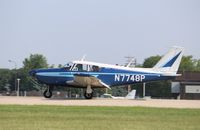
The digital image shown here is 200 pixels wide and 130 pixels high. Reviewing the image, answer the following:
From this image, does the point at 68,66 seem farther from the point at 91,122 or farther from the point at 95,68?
the point at 91,122

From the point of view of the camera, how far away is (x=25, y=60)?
360 ft

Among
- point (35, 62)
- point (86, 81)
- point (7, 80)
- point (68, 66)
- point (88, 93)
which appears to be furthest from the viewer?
point (7, 80)

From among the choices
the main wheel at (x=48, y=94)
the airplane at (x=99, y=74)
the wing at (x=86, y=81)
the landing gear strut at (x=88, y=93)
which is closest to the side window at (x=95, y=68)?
the airplane at (x=99, y=74)

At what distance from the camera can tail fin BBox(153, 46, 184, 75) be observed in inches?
1428

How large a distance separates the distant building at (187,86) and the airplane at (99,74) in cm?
2531

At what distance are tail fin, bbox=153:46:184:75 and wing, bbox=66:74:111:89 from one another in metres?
3.91

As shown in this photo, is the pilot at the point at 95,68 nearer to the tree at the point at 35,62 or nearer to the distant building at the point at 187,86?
the distant building at the point at 187,86

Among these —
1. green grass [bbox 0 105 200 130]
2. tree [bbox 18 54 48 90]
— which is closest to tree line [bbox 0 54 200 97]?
tree [bbox 18 54 48 90]

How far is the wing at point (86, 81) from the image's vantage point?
1373 inches

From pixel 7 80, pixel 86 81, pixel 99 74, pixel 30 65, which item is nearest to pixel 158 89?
pixel 30 65

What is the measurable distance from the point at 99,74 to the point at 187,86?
34265mm

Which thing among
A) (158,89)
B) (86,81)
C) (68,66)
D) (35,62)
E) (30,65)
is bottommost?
(158,89)

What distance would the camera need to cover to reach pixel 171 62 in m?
36.2

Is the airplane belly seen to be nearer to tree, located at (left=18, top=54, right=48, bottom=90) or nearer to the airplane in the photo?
the airplane
